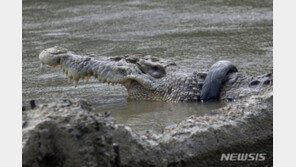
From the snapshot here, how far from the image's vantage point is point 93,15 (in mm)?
9039

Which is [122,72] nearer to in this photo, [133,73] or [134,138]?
[133,73]

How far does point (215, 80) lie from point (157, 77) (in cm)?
66

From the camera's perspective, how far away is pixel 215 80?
4.91 metres

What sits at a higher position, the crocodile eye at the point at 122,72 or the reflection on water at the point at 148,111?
the crocodile eye at the point at 122,72

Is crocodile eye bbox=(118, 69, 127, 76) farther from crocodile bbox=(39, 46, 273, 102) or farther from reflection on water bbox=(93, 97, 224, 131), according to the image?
reflection on water bbox=(93, 97, 224, 131)

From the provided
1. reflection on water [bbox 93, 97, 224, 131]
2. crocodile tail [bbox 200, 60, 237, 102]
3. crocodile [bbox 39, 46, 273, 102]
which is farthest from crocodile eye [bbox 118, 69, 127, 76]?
crocodile tail [bbox 200, 60, 237, 102]

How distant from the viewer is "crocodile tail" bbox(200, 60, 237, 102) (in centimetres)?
490

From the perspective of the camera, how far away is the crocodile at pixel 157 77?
4.91 m

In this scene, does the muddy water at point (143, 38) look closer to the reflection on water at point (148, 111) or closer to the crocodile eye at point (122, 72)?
the reflection on water at point (148, 111)

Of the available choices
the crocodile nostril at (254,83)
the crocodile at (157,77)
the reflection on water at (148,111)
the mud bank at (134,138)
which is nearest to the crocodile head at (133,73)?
the crocodile at (157,77)

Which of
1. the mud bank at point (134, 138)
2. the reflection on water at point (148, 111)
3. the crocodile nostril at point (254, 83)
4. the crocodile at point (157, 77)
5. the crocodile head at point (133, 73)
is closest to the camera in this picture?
the mud bank at point (134, 138)

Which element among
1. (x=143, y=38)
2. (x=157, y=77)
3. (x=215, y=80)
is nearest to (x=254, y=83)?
(x=215, y=80)

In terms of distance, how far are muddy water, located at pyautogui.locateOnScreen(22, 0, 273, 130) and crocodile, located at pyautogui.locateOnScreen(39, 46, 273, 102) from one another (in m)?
0.16

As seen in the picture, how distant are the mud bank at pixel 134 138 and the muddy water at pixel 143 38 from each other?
3.00 feet
